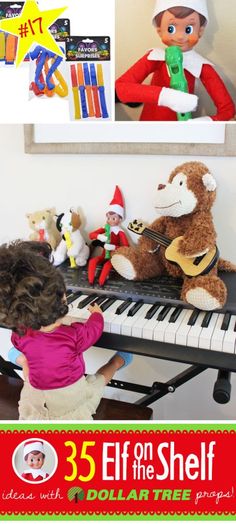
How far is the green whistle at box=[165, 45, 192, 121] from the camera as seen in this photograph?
3.13 ft

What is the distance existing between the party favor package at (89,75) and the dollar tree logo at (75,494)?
2.68 feet

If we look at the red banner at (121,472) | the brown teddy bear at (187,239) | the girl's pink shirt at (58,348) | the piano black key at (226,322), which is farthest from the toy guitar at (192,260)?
the red banner at (121,472)

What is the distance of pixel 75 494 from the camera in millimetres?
755

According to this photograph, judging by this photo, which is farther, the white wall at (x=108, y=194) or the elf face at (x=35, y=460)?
the white wall at (x=108, y=194)

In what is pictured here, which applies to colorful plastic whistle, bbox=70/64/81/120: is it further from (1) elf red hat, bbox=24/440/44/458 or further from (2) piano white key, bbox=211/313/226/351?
(1) elf red hat, bbox=24/440/44/458

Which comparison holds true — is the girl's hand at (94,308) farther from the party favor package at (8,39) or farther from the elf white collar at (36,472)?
the party favor package at (8,39)

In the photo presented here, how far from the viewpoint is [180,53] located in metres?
0.96

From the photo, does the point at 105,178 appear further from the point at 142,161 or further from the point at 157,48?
the point at 157,48

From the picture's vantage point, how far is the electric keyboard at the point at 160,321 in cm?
82

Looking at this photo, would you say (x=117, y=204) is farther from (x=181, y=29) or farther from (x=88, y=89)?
(x=181, y=29)

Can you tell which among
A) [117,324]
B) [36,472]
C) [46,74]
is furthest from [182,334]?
[46,74]

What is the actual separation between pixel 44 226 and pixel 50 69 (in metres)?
0.40

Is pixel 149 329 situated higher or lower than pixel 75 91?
lower

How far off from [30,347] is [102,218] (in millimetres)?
487
